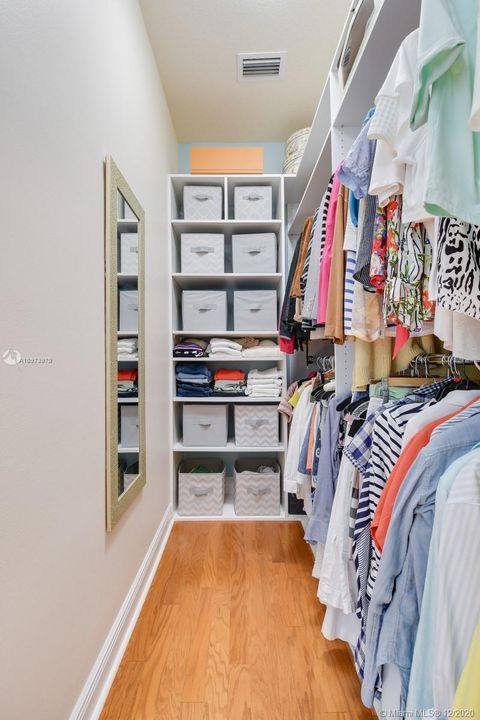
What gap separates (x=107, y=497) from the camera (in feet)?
4.07

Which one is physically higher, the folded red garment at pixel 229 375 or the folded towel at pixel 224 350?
the folded towel at pixel 224 350

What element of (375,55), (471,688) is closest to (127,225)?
(375,55)

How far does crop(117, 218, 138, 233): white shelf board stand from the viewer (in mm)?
1415

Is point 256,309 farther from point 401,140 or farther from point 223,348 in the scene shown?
point 401,140

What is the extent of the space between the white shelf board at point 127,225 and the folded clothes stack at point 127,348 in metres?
0.42

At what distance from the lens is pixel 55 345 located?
93cm

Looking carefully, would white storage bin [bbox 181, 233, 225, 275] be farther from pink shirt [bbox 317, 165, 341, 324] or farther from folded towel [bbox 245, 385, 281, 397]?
pink shirt [bbox 317, 165, 341, 324]

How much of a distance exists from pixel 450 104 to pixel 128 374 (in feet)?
4.27

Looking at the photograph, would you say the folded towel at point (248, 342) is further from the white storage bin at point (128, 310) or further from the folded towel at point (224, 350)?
the white storage bin at point (128, 310)

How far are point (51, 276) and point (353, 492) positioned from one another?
1009mm

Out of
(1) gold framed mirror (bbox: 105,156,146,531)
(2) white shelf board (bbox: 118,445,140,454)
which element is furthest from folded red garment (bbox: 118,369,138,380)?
(2) white shelf board (bbox: 118,445,140,454)

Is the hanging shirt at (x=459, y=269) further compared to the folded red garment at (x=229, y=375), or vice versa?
the folded red garment at (x=229, y=375)

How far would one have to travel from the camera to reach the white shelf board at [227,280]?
2457 millimetres

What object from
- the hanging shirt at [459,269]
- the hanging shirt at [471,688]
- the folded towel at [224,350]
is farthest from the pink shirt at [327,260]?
the folded towel at [224,350]
